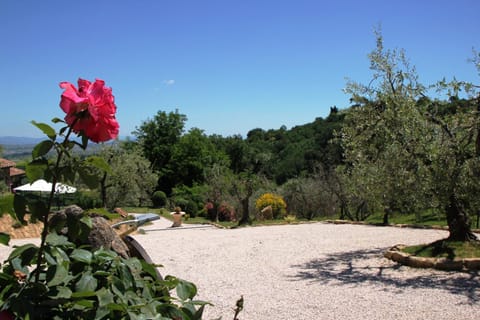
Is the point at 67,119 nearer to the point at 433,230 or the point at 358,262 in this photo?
the point at 358,262

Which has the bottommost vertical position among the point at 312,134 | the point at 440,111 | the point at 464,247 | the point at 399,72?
the point at 464,247

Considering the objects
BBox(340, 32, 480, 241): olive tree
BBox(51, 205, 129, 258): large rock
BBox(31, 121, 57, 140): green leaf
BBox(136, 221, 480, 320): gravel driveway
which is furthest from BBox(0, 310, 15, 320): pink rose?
BBox(340, 32, 480, 241): olive tree

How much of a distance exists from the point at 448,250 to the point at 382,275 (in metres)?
1.85

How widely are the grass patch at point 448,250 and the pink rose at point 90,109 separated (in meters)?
8.83

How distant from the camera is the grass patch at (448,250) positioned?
884 centimetres

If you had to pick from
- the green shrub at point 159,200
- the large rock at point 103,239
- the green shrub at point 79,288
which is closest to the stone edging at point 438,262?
the large rock at point 103,239

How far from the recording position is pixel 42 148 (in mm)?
1428

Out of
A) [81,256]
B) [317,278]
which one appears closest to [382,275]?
[317,278]

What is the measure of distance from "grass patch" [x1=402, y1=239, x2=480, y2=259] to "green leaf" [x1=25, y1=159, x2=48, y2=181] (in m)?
8.90

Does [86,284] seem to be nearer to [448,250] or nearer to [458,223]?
[448,250]

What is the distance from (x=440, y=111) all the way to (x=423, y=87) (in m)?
0.71

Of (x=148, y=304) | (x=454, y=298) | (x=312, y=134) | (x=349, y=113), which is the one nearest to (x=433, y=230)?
(x=349, y=113)

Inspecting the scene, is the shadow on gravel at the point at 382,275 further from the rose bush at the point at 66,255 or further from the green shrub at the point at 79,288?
the rose bush at the point at 66,255

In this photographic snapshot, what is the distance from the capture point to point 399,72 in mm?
9641
